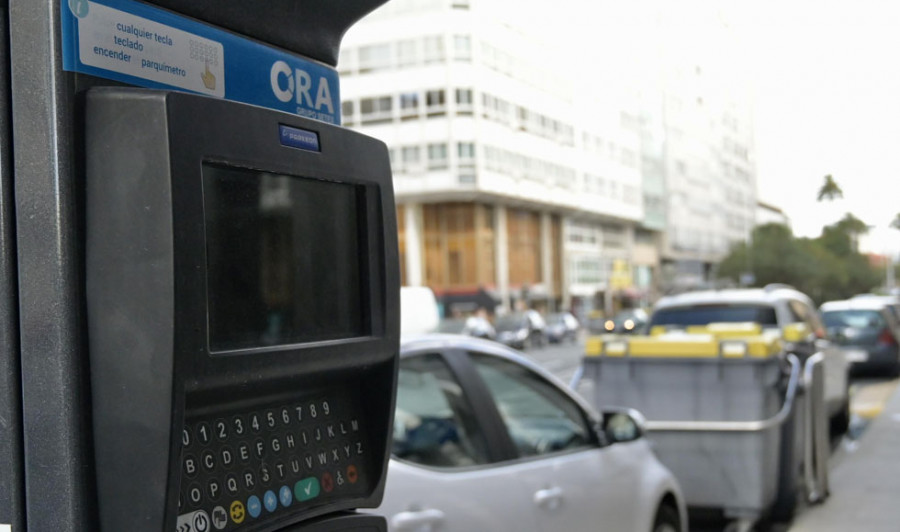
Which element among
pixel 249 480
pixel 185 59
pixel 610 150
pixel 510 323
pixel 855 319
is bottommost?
pixel 510 323

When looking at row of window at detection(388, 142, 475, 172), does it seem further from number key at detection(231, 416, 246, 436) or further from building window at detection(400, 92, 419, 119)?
number key at detection(231, 416, 246, 436)

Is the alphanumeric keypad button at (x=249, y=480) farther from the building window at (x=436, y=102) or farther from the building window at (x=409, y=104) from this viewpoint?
the building window at (x=409, y=104)

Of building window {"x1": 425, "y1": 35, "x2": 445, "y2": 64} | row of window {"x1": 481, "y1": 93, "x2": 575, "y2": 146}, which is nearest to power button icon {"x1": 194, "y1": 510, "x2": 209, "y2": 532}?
building window {"x1": 425, "y1": 35, "x2": 445, "y2": 64}

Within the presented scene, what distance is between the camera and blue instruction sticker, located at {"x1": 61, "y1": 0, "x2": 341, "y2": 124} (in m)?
1.28

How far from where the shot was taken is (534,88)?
5512 centimetres

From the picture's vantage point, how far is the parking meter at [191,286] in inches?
48.7

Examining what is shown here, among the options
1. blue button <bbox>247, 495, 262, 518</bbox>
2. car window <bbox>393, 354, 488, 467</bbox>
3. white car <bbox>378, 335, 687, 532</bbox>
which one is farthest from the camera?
Answer: car window <bbox>393, 354, 488, 467</bbox>

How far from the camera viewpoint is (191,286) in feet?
4.18

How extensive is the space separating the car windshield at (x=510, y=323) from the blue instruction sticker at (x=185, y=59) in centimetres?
3916

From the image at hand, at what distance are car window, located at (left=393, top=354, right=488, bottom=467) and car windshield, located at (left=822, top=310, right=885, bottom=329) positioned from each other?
57.4 feet

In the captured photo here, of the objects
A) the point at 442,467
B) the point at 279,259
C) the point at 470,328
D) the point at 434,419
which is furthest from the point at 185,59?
the point at 470,328

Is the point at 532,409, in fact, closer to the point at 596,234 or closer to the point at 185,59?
the point at 185,59

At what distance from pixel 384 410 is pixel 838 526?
632 cm

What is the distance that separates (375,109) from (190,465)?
5201 cm
